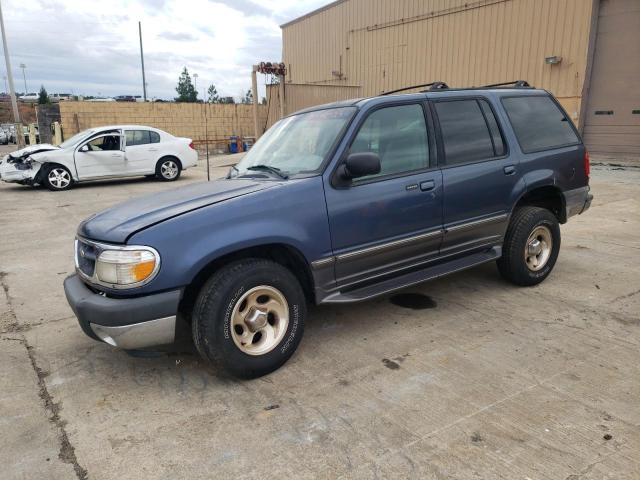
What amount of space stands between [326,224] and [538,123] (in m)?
2.65

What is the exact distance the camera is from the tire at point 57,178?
484 inches

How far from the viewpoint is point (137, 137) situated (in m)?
13.4

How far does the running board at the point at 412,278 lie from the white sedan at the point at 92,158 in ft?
36.5

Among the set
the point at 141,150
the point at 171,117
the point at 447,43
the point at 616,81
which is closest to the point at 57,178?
the point at 141,150

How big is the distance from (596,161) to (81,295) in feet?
47.5

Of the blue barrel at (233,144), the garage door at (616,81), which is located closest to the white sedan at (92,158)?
the blue barrel at (233,144)

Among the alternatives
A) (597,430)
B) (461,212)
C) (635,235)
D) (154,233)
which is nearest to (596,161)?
(635,235)

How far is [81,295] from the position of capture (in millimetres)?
3098

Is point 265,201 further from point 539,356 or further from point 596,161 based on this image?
point 596,161

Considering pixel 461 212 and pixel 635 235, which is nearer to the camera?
pixel 461 212

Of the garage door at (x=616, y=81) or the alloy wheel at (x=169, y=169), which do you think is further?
the alloy wheel at (x=169, y=169)

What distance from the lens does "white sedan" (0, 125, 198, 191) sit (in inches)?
486

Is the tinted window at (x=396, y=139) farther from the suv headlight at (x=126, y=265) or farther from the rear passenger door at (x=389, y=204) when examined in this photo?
the suv headlight at (x=126, y=265)

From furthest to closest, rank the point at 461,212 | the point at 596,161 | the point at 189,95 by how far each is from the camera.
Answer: the point at 189,95 → the point at 596,161 → the point at 461,212
